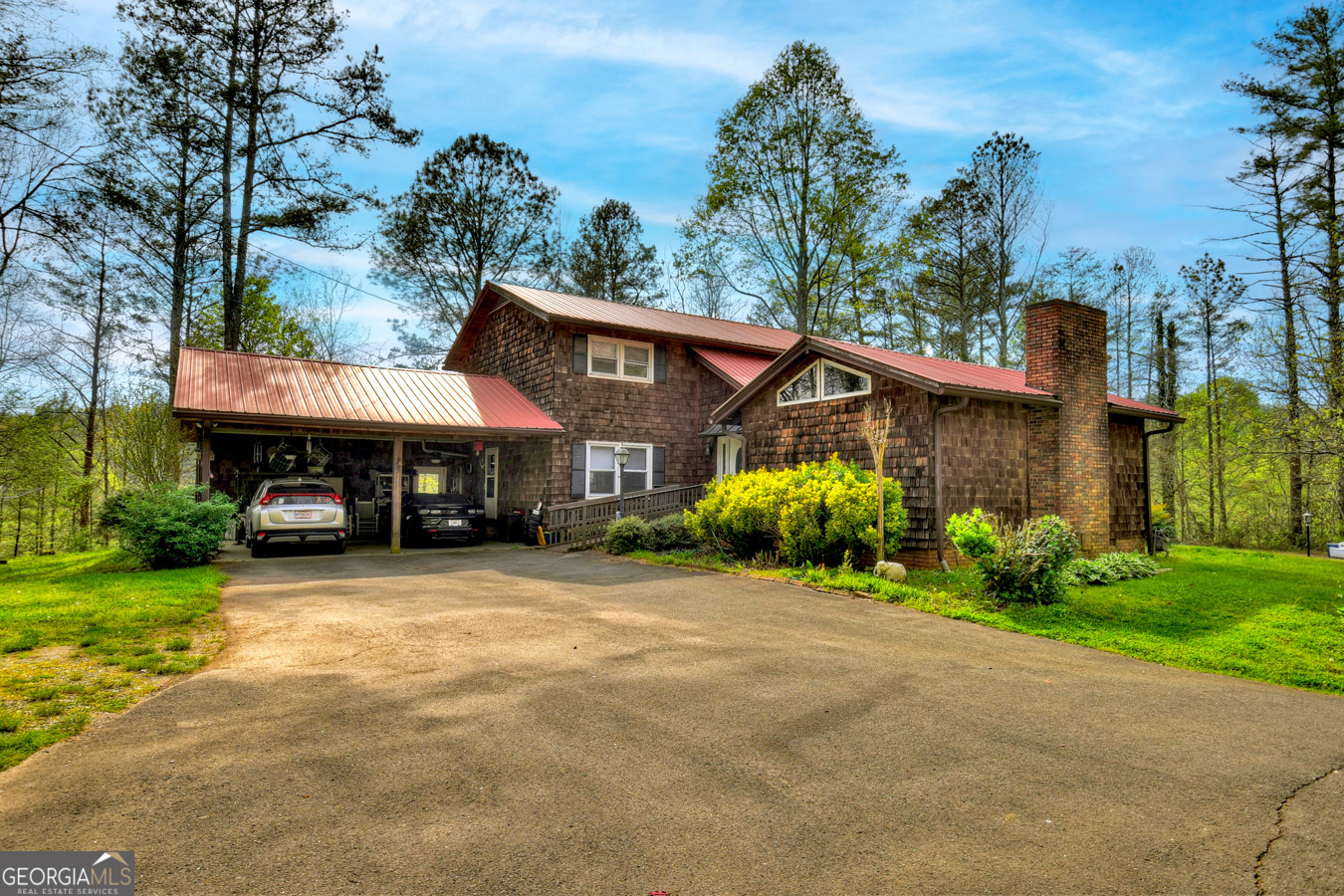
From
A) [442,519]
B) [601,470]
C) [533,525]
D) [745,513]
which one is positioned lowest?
[533,525]

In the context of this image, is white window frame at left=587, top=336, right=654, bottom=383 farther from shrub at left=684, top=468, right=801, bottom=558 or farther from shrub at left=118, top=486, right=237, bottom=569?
shrub at left=118, top=486, right=237, bottom=569

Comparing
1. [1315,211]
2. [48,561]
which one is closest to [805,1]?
[1315,211]

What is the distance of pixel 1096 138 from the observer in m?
14.5

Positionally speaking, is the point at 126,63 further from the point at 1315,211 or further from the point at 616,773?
the point at 1315,211

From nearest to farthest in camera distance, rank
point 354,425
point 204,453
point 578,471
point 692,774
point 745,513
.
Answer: point 692,774 < point 745,513 < point 204,453 < point 354,425 < point 578,471

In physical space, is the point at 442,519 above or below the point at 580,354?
below

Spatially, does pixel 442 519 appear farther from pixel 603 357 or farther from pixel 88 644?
→ pixel 88 644

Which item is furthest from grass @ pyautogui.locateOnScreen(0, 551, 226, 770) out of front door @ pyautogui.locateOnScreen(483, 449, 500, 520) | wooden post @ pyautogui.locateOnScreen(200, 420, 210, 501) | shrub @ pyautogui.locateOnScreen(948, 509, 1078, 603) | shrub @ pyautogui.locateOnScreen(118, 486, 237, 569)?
front door @ pyautogui.locateOnScreen(483, 449, 500, 520)

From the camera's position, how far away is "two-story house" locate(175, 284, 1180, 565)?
494 inches

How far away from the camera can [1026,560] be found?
8836mm

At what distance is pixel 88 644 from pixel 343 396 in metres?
10.4

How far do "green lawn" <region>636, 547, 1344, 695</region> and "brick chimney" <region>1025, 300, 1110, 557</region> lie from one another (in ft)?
5.96

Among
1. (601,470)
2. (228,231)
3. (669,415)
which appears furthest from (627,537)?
(228,231)

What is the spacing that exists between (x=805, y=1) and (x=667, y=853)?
457 inches
